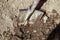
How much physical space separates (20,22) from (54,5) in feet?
2.24

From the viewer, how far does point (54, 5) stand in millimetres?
3572

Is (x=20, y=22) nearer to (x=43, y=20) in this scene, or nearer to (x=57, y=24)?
(x=43, y=20)

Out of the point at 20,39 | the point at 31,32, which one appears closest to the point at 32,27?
the point at 31,32

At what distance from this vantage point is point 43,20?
341cm

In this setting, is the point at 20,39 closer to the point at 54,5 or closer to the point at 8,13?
the point at 8,13

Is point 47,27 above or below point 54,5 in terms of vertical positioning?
below

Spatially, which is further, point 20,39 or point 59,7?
point 59,7

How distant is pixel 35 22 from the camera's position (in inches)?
133

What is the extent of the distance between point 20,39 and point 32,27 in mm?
309

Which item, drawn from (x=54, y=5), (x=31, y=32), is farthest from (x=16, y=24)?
(x=54, y=5)

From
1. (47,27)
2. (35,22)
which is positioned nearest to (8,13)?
(35,22)

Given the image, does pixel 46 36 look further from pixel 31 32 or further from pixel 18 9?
pixel 18 9

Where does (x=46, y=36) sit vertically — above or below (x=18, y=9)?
below

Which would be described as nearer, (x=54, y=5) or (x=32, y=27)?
(x=32, y=27)
